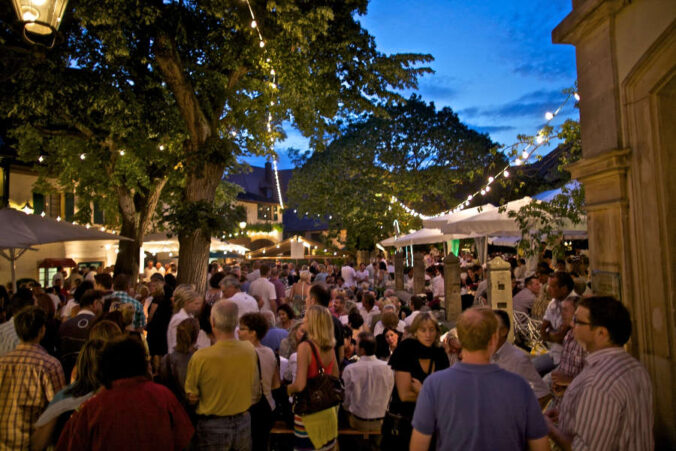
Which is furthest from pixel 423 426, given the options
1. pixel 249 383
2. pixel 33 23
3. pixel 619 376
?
pixel 33 23

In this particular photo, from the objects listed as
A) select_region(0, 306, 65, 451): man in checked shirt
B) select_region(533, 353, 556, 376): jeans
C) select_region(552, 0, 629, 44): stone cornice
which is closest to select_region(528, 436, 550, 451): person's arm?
select_region(0, 306, 65, 451): man in checked shirt

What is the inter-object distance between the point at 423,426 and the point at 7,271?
2016 cm

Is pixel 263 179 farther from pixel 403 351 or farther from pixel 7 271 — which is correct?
pixel 403 351

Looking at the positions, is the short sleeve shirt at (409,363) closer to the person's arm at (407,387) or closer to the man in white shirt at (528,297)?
the person's arm at (407,387)

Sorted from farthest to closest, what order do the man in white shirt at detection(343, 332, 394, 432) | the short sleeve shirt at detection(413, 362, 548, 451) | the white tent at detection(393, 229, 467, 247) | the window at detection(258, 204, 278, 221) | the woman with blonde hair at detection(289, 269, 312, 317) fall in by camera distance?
the window at detection(258, 204, 278, 221), the white tent at detection(393, 229, 467, 247), the woman with blonde hair at detection(289, 269, 312, 317), the man in white shirt at detection(343, 332, 394, 432), the short sleeve shirt at detection(413, 362, 548, 451)

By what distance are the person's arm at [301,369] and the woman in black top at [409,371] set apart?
74cm

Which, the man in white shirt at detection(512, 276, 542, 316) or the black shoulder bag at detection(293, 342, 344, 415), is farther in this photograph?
the man in white shirt at detection(512, 276, 542, 316)

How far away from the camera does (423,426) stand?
2373mm

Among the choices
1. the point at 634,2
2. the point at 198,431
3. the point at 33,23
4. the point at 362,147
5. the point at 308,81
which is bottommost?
the point at 198,431

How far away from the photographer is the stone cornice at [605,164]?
417 centimetres

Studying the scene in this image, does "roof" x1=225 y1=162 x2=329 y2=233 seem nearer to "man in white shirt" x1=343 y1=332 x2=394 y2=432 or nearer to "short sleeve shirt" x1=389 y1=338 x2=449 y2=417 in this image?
"man in white shirt" x1=343 y1=332 x2=394 y2=432

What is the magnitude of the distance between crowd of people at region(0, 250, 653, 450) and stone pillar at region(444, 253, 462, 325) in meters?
5.04

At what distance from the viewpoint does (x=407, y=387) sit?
11.8 feet

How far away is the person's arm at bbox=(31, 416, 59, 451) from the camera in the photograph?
3.14 metres
